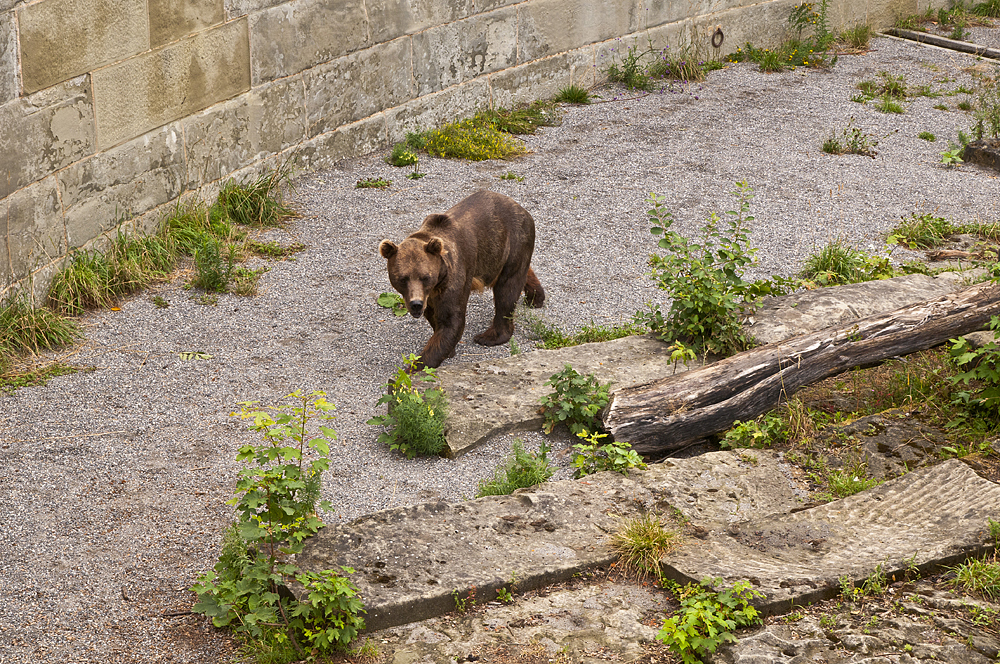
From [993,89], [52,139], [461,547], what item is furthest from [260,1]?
[993,89]

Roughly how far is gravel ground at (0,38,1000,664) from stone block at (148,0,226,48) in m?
1.70

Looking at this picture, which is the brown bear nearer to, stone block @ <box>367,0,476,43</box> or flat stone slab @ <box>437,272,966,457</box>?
flat stone slab @ <box>437,272,966,457</box>

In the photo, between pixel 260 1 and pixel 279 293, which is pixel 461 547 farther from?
pixel 260 1

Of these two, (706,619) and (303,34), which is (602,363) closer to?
(706,619)

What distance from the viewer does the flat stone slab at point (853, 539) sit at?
4129 millimetres

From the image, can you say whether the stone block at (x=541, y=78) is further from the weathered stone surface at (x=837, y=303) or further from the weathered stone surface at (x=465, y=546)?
the weathered stone surface at (x=465, y=546)

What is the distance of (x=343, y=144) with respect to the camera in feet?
32.2

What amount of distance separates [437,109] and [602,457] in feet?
20.4

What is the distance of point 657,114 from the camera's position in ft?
37.6

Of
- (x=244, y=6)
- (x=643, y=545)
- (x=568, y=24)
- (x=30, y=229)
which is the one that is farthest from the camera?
(x=568, y=24)

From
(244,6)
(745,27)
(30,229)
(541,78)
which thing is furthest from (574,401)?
(745,27)

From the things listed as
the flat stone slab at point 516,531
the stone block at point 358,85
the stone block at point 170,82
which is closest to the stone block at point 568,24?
the stone block at point 358,85

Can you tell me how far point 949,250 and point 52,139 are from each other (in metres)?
6.66

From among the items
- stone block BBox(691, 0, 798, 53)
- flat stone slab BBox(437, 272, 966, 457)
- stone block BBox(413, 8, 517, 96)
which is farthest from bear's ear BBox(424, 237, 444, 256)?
stone block BBox(691, 0, 798, 53)
